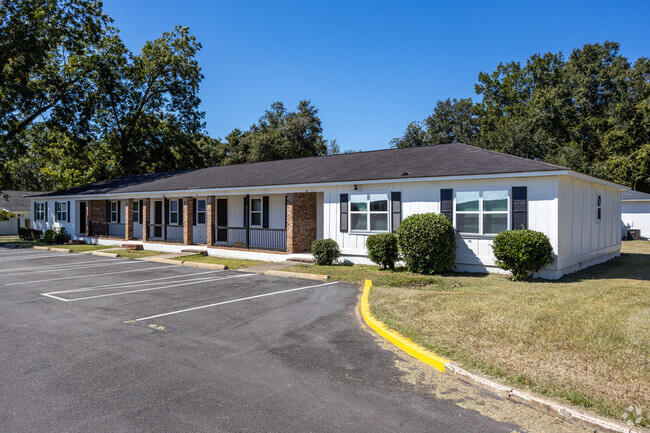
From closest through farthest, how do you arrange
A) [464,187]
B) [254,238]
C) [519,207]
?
[519,207], [464,187], [254,238]

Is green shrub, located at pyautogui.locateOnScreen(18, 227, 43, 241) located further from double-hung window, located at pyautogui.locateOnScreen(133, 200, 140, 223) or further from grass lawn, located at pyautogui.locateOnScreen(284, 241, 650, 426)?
grass lawn, located at pyautogui.locateOnScreen(284, 241, 650, 426)

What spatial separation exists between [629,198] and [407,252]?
2497cm

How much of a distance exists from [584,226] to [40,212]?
3688cm

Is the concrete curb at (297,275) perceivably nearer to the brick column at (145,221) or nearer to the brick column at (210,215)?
the brick column at (210,215)

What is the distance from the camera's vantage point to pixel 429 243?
12859 mm

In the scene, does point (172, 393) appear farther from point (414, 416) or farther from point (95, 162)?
point (95, 162)

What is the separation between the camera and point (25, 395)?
457 cm

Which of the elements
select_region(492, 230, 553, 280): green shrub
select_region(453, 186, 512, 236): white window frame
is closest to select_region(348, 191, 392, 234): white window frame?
Answer: select_region(453, 186, 512, 236): white window frame

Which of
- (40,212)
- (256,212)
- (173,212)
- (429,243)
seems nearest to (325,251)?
(429,243)

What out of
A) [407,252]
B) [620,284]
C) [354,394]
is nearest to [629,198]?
[620,284]

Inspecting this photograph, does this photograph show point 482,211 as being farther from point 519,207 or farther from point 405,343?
point 405,343

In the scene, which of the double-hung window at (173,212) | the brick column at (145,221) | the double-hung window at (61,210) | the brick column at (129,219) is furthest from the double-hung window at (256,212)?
the double-hung window at (61,210)

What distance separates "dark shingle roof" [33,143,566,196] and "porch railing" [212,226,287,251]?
7.80 ft

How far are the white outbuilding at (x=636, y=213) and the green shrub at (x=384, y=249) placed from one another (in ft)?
79.3
